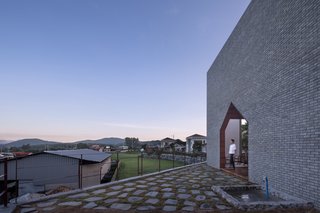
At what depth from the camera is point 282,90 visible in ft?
16.6

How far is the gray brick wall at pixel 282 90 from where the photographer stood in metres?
4.02

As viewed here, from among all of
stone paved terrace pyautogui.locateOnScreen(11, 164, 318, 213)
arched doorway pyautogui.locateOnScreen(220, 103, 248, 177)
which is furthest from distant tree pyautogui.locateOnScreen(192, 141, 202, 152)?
stone paved terrace pyautogui.locateOnScreen(11, 164, 318, 213)

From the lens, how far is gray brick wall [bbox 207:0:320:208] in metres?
4.02

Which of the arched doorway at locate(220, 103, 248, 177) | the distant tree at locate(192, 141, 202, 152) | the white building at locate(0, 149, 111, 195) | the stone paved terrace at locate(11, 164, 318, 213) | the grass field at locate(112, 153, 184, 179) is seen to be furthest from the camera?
the distant tree at locate(192, 141, 202, 152)

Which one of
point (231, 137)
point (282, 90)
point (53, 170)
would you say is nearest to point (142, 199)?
point (282, 90)

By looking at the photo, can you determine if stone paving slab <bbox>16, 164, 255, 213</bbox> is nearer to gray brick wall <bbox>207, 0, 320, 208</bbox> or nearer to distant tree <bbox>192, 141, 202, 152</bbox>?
gray brick wall <bbox>207, 0, 320, 208</bbox>

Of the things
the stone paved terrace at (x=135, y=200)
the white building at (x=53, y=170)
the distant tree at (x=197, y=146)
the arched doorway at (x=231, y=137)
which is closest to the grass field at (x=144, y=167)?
the white building at (x=53, y=170)

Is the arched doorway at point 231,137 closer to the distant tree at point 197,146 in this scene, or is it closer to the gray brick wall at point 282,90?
the gray brick wall at point 282,90

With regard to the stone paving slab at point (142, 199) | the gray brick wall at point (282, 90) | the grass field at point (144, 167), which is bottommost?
the grass field at point (144, 167)

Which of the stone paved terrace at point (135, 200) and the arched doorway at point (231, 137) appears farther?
the arched doorway at point (231, 137)

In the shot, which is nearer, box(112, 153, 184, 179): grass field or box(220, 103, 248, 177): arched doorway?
box(220, 103, 248, 177): arched doorway

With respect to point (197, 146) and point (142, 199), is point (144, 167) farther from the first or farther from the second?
point (142, 199)

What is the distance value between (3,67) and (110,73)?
681cm

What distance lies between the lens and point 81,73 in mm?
14711
